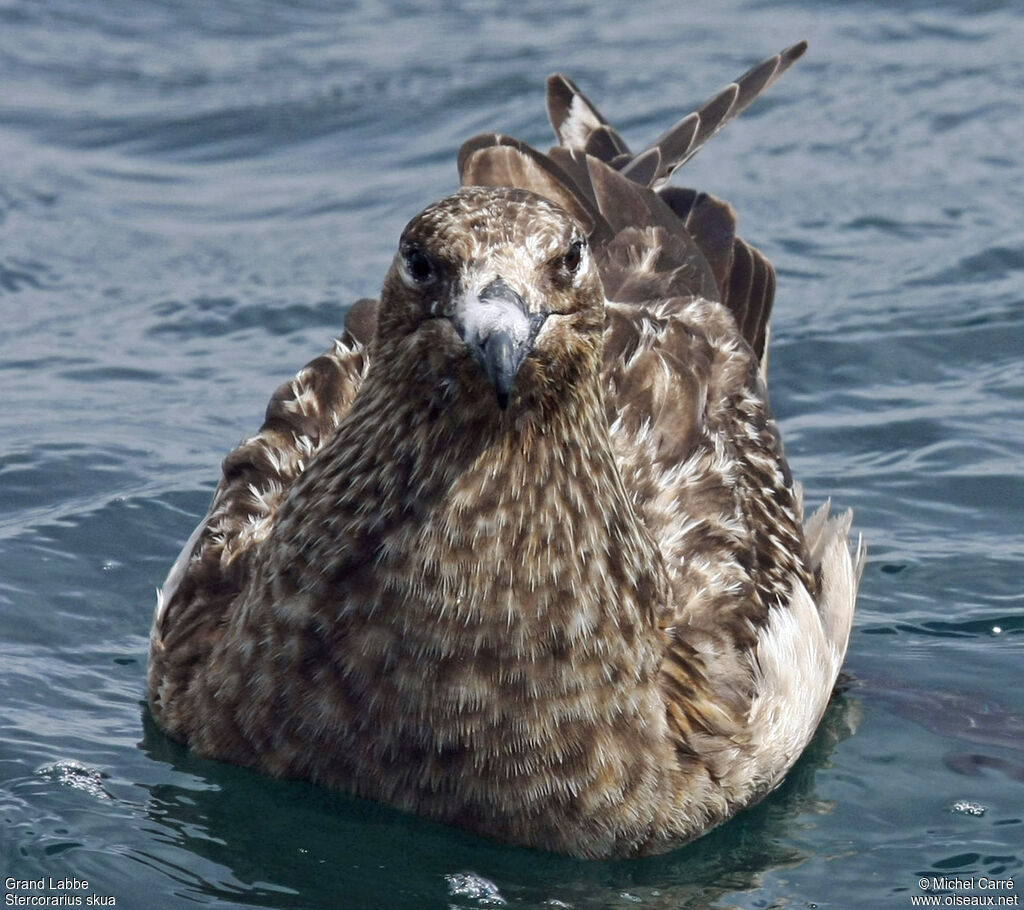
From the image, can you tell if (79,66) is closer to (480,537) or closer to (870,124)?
(870,124)

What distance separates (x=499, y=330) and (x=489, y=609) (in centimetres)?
100

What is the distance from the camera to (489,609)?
564 centimetres

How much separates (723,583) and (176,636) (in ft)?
5.92

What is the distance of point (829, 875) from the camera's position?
19.6ft

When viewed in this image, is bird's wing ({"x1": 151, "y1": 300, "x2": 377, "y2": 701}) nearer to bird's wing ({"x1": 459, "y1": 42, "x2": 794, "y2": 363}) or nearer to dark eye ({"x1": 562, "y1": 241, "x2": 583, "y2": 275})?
bird's wing ({"x1": 459, "y1": 42, "x2": 794, "y2": 363})

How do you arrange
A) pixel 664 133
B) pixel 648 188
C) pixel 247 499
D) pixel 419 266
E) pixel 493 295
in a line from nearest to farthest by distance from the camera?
1. pixel 493 295
2. pixel 419 266
3. pixel 247 499
4. pixel 648 188
5. pixel 664 133

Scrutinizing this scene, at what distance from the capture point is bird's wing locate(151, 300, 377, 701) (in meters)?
6.38

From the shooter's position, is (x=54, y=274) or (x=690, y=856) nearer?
(x=690, y=856)

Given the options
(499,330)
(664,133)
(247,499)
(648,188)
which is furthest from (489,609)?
(664,133)

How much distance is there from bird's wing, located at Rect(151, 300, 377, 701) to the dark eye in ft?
4.65

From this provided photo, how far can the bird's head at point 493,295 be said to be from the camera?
5145 mm

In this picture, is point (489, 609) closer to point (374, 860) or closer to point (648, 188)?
point (374, 860)

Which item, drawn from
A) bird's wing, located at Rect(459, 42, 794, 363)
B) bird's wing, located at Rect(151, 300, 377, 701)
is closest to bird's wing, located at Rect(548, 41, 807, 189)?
bird's wing, located at Rect(459, 42, 794, 363)

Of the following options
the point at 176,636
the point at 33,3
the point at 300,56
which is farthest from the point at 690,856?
the point at 33,3
